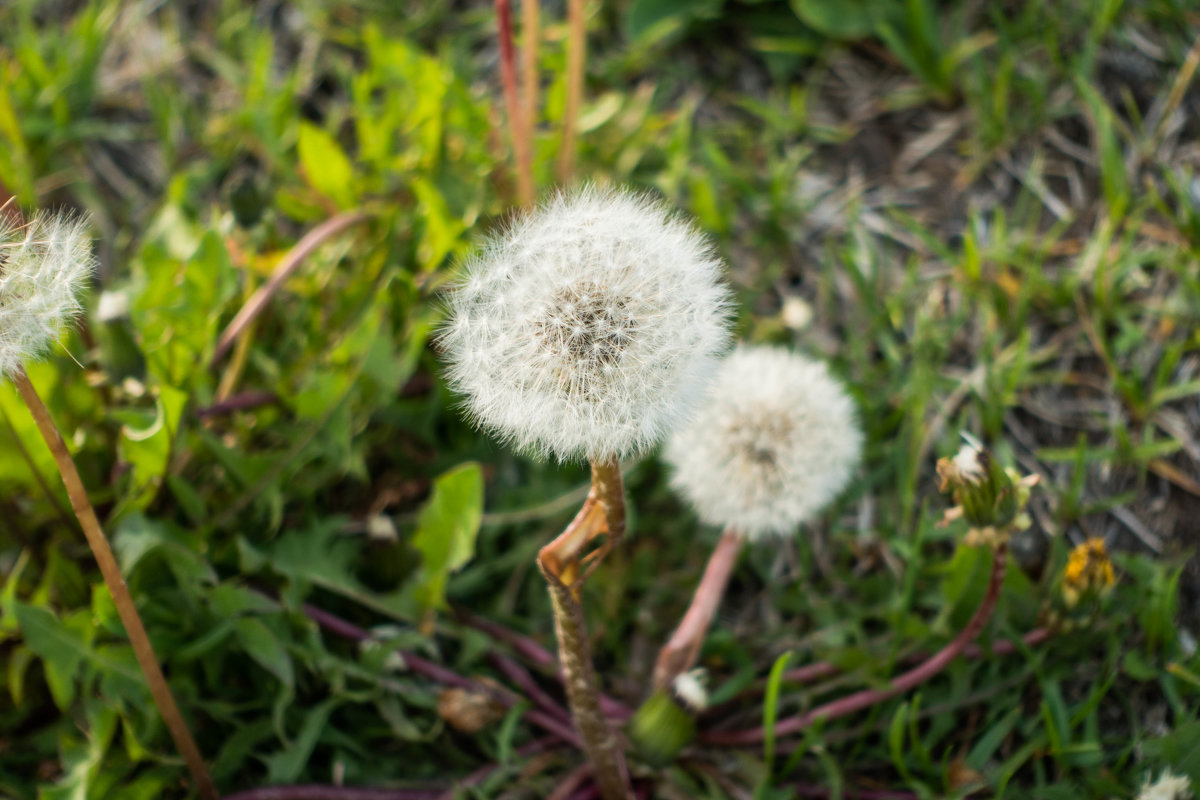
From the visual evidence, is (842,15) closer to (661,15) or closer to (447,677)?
(661,15)

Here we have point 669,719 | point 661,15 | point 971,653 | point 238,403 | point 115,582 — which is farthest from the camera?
point 661,15

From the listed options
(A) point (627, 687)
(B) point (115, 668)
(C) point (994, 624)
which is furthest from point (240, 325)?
(C) point (994, 624)

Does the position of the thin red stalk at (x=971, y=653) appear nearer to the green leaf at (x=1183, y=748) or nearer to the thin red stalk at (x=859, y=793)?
the thin red stalk at (x=859, y=793)

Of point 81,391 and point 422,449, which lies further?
point 422,449

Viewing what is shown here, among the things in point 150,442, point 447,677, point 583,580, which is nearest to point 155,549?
point 150,442

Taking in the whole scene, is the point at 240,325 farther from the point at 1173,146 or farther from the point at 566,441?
the point at 1173,146

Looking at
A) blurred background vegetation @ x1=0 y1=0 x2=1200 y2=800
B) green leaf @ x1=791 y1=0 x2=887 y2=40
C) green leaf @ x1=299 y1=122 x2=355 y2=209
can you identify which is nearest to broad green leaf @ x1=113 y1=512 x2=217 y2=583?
blurred background vegetation @ x1=0 y1=0 x2=1200 y2=800
